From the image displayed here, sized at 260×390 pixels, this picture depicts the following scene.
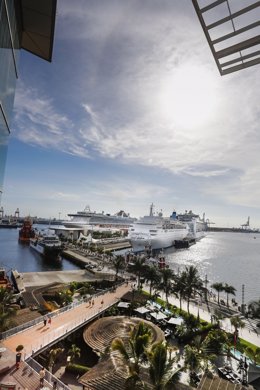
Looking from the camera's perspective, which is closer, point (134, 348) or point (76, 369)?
point (134, 348)

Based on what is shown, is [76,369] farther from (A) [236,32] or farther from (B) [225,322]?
(A) [236,32]

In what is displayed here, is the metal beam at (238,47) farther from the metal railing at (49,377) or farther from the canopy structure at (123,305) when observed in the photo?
the canopy structure at (123,305)

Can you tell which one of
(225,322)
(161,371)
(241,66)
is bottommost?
(225,322)

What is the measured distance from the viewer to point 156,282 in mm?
42094

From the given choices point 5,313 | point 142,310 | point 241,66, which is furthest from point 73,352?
point 241,66

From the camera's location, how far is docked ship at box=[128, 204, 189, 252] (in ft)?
305

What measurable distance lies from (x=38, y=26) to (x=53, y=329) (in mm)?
22850

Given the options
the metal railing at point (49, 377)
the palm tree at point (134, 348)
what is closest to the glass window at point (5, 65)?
the palm tree at point (134, 348)

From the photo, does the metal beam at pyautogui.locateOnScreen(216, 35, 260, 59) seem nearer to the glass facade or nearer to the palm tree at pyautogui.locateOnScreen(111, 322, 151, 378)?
the glass facade

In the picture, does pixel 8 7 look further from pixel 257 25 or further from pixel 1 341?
pixel 1 341

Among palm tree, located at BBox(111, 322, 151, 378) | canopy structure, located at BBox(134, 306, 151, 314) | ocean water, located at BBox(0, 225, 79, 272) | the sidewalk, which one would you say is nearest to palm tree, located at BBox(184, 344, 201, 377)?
palm tree, located at BBox(111, 322, 151, 378)

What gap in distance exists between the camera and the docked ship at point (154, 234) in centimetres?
9288

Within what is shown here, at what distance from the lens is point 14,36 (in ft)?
37.4

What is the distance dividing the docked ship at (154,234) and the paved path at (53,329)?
59071mm
